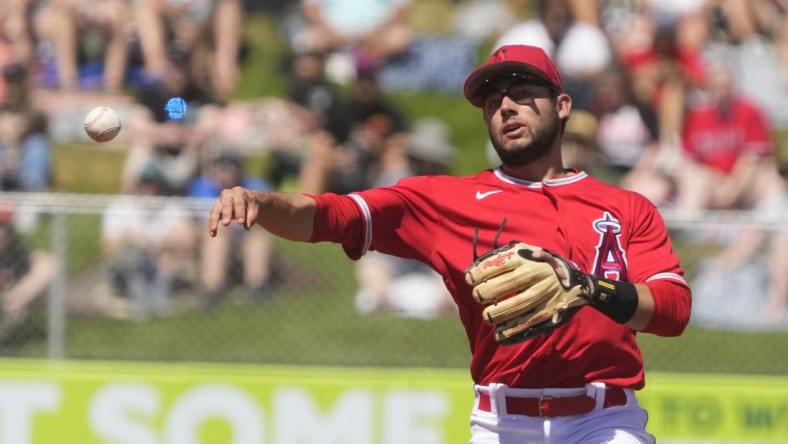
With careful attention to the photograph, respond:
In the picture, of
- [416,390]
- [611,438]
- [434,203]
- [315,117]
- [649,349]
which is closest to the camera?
[611,438]

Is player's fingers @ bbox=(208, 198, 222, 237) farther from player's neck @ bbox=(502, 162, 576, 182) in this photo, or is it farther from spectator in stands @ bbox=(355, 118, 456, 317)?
spectator in stands @ bbox=(355, 118, 456, 317)

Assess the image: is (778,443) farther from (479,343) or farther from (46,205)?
(46,205)

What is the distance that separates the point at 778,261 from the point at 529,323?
534 cm

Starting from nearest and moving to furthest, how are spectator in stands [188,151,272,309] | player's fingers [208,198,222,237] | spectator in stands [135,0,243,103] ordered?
player's fingers [208,198,222,237]
spectator in stands [188,151,272,309]
spectator in stands [135,0,243,103]

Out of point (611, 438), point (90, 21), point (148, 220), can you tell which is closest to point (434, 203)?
point (611, 438)

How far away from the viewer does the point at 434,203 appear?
15.1ft

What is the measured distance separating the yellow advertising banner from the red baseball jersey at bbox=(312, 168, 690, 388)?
371cm

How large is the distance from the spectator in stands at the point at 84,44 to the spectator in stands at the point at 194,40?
204 millimetres

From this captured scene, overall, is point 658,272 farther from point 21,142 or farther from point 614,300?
point 21,142

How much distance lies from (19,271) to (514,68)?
516 cm

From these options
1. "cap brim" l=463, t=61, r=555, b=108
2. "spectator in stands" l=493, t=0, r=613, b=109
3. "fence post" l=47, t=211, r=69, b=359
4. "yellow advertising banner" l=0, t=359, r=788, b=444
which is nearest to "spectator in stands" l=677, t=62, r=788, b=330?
"spectator in stands" l=493, t=0, r=613, b=109

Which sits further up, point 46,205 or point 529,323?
point 46,205

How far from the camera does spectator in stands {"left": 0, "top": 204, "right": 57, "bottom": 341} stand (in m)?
8.50

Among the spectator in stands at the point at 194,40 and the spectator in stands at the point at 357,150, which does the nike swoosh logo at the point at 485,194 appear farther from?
the spectator in stands at the point at 194,40
